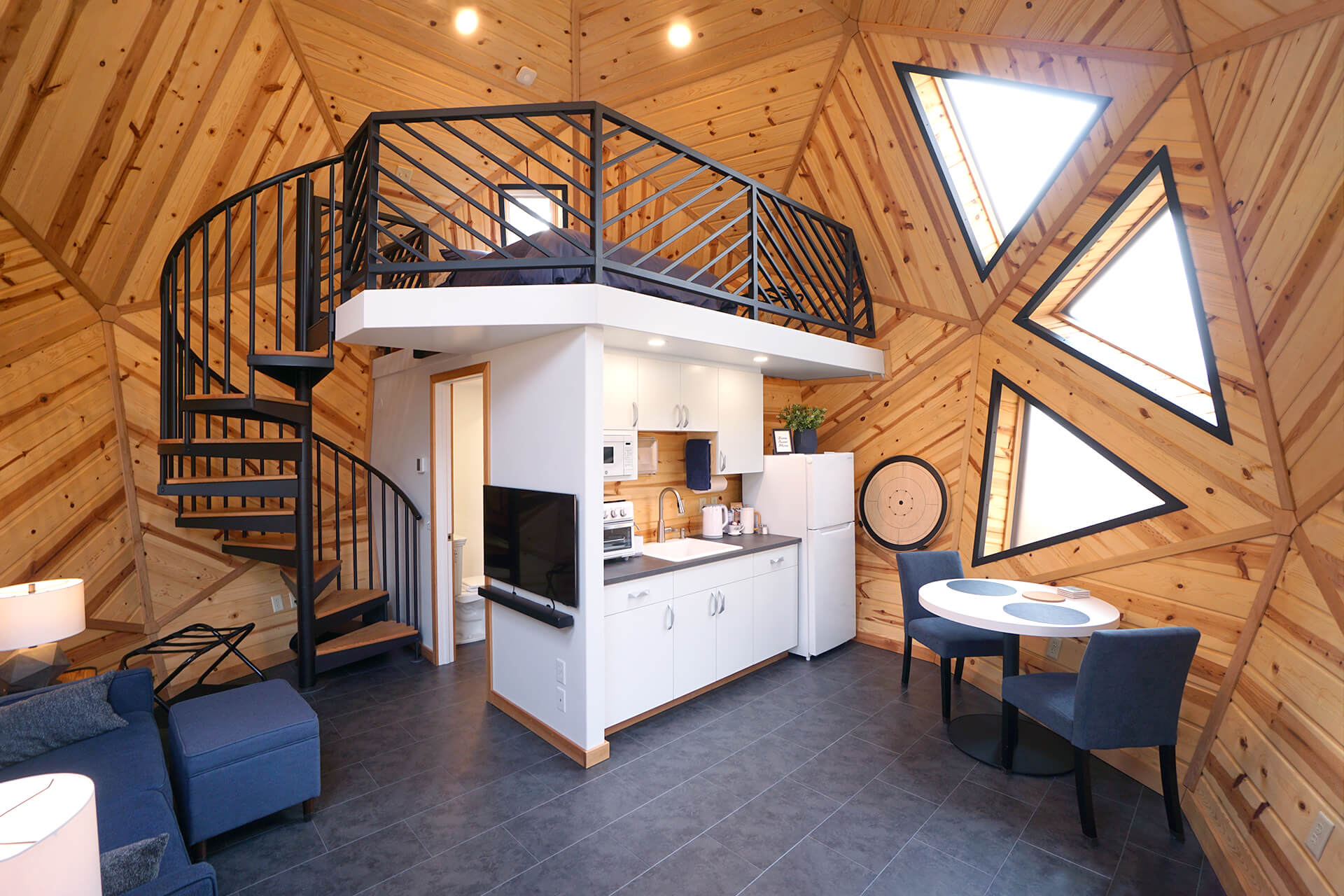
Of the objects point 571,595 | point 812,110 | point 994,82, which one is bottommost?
point 571,595

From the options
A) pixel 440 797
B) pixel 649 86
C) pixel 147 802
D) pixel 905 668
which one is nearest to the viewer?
pixel 147 802

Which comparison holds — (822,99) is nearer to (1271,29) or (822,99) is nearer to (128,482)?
(1271,29)

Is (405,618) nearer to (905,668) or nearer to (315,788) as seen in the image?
(315,788)

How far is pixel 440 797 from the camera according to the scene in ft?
9.23

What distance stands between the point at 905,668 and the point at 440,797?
2818 mm

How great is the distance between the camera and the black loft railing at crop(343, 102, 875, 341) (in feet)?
9.68

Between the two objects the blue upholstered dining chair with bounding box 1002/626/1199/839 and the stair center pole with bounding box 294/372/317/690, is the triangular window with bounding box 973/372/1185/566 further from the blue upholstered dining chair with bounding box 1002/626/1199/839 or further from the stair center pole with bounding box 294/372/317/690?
the stair center pole with bounding box 294/372/317/690

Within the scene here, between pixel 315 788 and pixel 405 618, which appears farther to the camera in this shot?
pixel 405 618

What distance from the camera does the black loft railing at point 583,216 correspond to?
2951mm

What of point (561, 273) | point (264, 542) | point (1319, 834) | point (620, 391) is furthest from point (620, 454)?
point (1319, 834)

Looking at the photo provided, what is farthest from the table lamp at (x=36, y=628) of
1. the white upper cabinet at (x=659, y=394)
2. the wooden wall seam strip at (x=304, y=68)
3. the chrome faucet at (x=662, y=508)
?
the chrome faucet at (x=662, y=508)

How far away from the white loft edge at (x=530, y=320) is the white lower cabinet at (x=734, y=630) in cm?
152

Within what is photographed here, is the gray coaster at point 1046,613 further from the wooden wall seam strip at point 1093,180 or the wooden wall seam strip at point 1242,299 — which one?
the wooden wall seam strip at point 1093,180

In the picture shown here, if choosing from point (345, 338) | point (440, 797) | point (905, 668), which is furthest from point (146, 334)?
point (905, 668)
